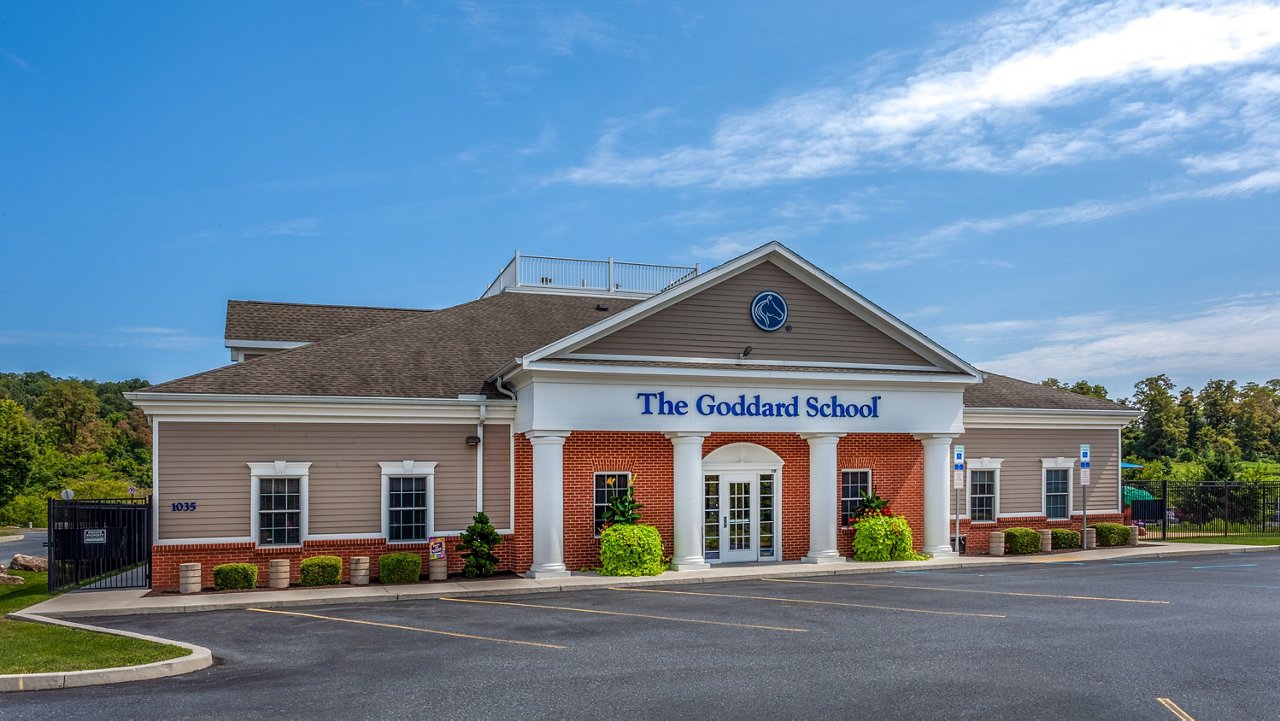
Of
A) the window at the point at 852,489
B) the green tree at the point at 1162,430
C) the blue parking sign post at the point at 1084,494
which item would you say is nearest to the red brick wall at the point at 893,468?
the window at the point at 852,489

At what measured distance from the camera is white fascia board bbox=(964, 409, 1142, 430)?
2852 cm

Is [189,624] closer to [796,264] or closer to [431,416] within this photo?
[431,416]

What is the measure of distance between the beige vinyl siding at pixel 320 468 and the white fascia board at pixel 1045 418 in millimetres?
13567

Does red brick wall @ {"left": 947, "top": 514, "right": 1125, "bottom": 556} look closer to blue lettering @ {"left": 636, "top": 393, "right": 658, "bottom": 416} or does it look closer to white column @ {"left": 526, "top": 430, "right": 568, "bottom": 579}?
blue lettering @ {"left": 636, "top": 393, "right": 658, "bottom": 416}

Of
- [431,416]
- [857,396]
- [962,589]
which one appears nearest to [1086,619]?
[962,589]

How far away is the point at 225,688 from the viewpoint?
1185cm

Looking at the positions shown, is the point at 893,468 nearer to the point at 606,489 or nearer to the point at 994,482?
the point at 994,482

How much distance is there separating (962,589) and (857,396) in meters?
6.35

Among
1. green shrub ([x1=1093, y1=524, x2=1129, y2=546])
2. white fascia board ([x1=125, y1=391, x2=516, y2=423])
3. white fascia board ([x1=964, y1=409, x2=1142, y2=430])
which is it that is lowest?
green shrub ([x1=1093, y1=524, x2=1129, y2=546])

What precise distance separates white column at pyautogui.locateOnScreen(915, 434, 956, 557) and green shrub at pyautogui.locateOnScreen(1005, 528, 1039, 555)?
8.24ft

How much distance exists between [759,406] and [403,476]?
8601mm

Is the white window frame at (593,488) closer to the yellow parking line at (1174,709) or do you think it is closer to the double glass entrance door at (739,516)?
the double glass entrance door at (739,516)

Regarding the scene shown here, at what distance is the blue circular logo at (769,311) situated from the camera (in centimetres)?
2473

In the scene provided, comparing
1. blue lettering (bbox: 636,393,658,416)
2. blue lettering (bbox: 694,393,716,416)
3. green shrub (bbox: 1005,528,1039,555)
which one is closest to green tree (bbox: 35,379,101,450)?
blue lettering (bbox: 636,393,658,416)
